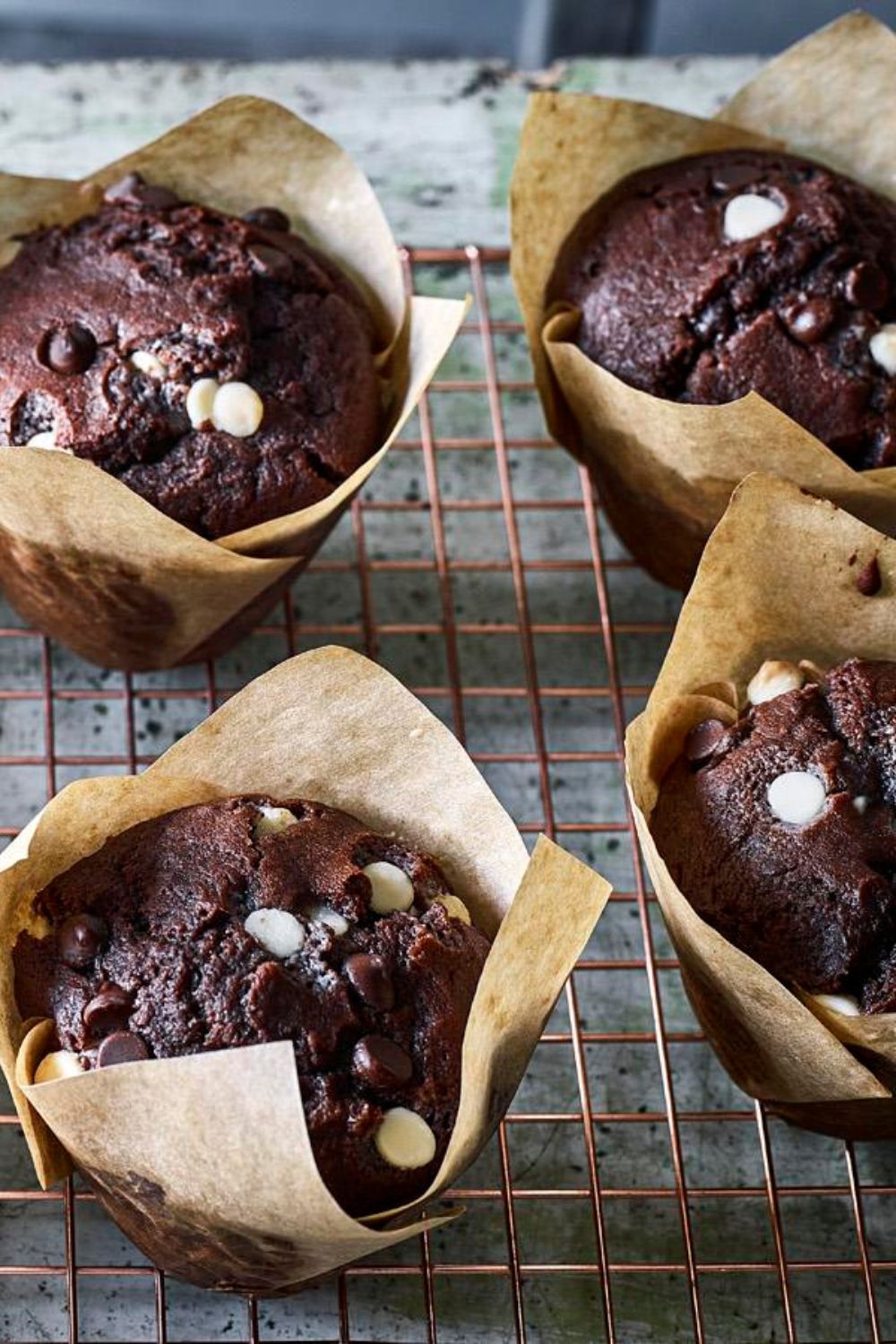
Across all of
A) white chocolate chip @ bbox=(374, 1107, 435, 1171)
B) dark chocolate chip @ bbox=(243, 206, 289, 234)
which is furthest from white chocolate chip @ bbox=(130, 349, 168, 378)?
white chocolate chip @ bbox=(374, 1107, 435, 1171)

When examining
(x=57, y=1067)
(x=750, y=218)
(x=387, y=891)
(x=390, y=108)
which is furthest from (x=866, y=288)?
(x=57, y=1067)

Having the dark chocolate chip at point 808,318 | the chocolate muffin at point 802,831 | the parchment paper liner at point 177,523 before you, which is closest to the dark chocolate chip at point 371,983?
the chocolate muffin at point 802,831

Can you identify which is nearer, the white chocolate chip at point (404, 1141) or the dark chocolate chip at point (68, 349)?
the white chocolate chip at point (404, 1141)

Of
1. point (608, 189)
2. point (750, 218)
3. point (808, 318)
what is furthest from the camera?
point (608, 189)

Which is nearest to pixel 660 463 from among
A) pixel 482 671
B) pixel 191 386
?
pixel 482 671

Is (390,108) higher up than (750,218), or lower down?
lower down

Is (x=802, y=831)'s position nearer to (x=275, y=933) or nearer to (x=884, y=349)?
(x=275, y=933)

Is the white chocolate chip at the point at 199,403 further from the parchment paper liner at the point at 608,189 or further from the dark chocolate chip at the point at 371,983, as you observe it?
the dark chocolate chip at the point at 371,983

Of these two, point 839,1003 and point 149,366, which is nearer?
point 839,1003
